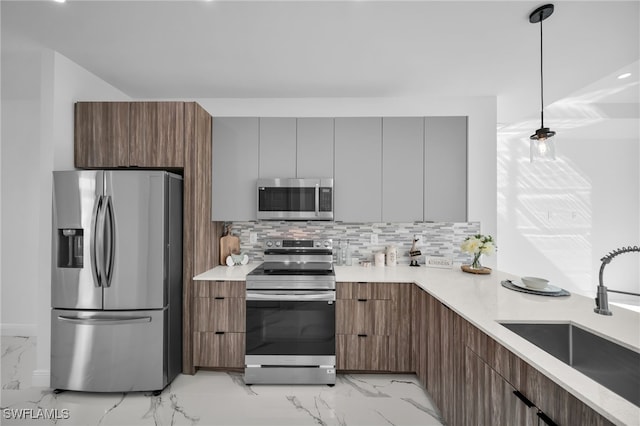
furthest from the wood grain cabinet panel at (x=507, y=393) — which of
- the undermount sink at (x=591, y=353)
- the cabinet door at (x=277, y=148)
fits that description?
the cabinet door at (x=277, y=148)

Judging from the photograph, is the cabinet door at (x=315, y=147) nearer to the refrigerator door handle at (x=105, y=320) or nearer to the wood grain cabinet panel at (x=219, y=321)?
the wood grain cabinet panel at (x=219, y=321)

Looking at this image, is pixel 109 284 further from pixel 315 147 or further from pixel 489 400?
pixel 489 400

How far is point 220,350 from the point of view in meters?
2.60

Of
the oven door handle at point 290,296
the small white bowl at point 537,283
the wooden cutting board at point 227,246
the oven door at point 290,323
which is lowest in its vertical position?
the oven door at point 290,323

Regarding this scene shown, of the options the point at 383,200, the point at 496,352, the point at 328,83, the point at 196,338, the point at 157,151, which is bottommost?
the point at 196,338

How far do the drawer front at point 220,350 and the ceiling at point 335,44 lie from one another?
2.30 metres

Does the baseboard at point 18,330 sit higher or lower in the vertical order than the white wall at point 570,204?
lower

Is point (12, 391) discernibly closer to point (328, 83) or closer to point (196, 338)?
point (196, 338)

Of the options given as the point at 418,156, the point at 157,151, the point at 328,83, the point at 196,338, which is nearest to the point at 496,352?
the point at 418,156

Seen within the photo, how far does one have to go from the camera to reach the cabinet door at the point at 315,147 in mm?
3027

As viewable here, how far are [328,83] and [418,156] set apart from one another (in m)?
1.12

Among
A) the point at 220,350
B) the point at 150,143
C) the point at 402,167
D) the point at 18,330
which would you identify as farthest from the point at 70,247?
the point at 402,167

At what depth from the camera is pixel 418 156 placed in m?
3.01

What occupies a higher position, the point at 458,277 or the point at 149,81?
the point at 149,81
